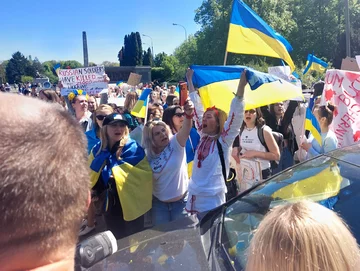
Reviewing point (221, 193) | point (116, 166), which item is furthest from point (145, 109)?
point (221, 193)

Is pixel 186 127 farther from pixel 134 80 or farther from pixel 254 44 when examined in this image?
pixel 134 80

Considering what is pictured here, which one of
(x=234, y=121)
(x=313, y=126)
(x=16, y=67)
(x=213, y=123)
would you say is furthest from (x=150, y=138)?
(x=16, y=67)

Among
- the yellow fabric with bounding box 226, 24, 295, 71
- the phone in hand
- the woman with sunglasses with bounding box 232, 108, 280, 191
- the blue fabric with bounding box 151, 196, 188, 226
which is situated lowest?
the blue fabric with bounding box 151, 196, 188, 226

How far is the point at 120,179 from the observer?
3.18 meters

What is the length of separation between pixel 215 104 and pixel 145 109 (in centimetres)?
163

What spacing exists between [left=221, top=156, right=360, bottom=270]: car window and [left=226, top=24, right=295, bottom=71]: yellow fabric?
1.94 meters

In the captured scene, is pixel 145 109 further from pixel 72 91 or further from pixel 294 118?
pixel 72 91

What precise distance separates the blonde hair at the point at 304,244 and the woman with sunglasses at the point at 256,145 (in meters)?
2.55

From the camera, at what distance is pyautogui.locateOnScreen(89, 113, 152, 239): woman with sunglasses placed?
3.19 metres

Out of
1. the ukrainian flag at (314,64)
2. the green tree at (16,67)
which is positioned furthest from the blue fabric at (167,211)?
the green tree at (16,67)

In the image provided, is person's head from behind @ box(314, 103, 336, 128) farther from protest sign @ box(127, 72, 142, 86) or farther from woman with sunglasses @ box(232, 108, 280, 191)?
protest sign @ box(127, 72, 142, 86)

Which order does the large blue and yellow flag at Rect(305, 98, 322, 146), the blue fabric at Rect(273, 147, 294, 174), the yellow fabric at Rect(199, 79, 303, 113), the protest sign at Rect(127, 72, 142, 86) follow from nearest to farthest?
the yellow fabric at Rect(199, 79, 303, 113)
the large blue and yellow flag at Rect(305, 98, 322, 146)
the blue fabric at Rect(273, 147, 294, 174)
the protest sign at Rect(127, 72, 142, 86)

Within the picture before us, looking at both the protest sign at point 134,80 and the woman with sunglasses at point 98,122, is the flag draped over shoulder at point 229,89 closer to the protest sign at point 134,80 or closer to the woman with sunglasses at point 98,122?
the woman with sunglasses at point 98,122

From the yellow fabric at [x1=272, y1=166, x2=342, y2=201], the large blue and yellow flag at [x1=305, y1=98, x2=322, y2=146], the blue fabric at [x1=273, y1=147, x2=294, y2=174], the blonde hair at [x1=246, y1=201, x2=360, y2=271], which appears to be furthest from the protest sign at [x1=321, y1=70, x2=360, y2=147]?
the blonde hair at [x1=246, y1=201, x2=360, y2=271]
